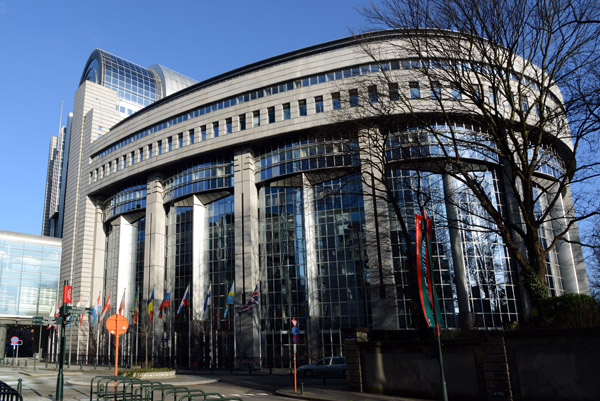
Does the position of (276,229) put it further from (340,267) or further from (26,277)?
(26,277)

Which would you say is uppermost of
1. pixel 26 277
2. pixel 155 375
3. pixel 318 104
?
pixel 318 104

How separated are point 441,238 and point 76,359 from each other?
47.2 metres

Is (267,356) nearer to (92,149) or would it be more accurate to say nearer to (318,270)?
(318,270)

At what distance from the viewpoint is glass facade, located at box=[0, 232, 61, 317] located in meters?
79.2

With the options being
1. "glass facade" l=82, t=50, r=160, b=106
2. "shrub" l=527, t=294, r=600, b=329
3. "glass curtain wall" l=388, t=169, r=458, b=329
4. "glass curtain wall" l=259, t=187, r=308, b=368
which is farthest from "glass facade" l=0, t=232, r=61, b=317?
"shrub" l=527, t=294, r=600, b=329

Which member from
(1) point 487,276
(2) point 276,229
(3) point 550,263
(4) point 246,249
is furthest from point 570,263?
(4) point 246,249

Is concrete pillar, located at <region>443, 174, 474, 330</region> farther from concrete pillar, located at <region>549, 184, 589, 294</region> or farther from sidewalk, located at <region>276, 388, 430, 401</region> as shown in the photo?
sidewalk, located at <region>276, 388, 430, 401</region>

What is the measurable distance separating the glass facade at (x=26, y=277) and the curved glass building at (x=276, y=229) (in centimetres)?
2446

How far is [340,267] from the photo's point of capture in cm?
4512

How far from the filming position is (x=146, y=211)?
191ft

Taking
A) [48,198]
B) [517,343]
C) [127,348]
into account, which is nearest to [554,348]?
[517,343]

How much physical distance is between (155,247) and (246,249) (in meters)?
14.0

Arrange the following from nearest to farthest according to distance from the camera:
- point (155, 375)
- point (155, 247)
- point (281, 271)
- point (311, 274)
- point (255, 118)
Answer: point (155, 375), point (311, 274), point (281, 271), point (255, 118), point (155, 247)

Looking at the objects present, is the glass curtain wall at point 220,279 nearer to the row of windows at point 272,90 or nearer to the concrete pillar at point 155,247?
the concrete pillar at point 155,247
